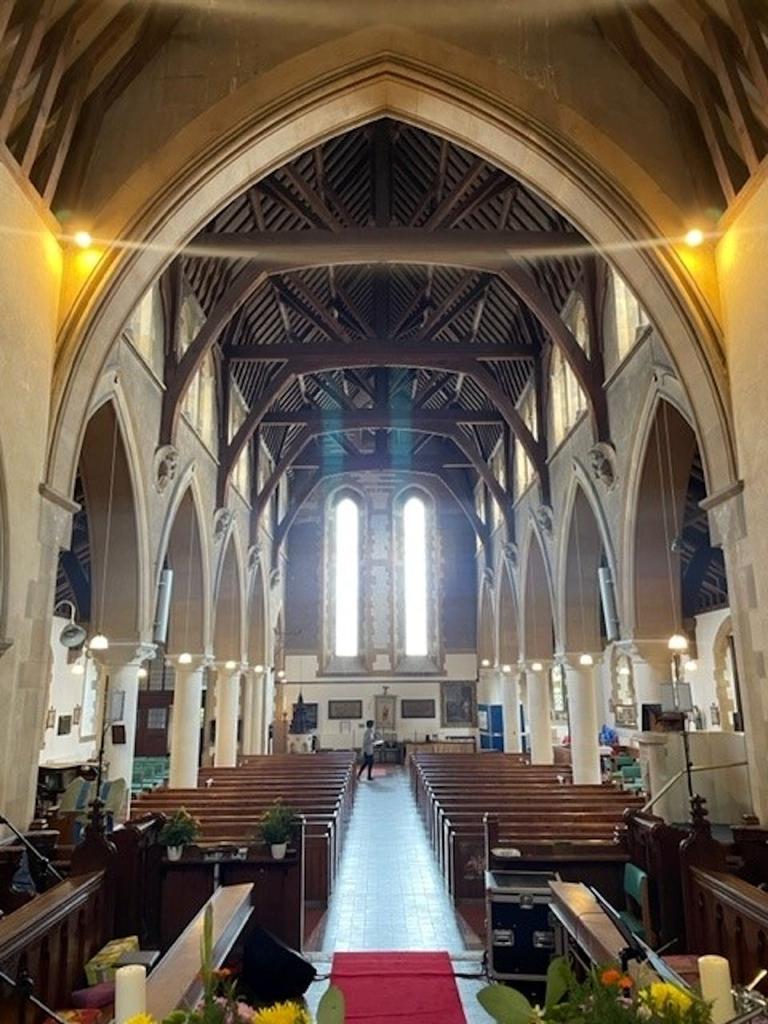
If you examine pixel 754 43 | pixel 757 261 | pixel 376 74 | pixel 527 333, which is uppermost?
pixel 527 333

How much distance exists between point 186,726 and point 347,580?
46.4 ft

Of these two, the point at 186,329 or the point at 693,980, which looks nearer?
the point at 693,980

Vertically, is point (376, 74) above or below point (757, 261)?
above

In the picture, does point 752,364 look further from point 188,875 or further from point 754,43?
point 188,875

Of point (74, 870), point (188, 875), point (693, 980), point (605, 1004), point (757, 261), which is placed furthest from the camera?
point (188, 875)

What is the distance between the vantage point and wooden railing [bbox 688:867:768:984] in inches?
158

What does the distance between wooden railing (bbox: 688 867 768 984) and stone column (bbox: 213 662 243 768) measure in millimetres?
12453

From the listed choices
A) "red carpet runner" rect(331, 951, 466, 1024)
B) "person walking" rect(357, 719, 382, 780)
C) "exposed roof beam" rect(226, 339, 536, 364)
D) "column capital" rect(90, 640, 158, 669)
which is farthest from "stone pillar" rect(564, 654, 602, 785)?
"person walking" rect(357, 719, 382, 780)

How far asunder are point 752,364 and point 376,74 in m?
4.30

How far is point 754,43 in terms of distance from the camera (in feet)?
17.3

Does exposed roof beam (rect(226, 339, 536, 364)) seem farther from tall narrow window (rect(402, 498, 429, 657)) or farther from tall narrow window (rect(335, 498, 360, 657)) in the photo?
tall narrow window (rect(335, 498, 360, 657))

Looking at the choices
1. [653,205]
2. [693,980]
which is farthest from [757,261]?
[693,980]

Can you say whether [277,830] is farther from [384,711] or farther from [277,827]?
[384,711]

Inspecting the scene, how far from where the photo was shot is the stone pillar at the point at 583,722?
12672 mm
